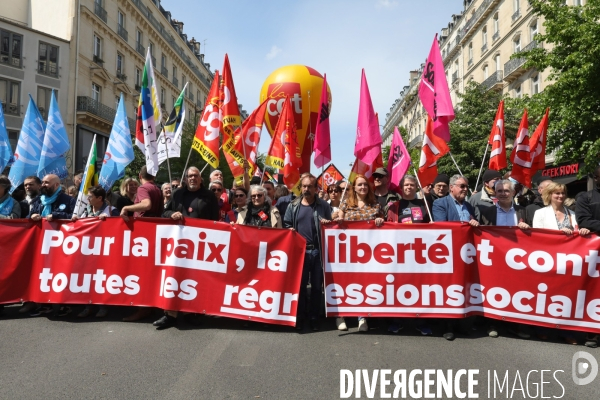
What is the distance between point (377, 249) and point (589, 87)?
36.3 ft

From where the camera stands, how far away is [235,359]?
4.22 m

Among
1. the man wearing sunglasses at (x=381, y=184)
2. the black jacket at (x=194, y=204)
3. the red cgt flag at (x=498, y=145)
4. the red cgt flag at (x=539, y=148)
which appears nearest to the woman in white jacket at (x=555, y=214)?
the man wearing sunglasses at (x=381, y=184)

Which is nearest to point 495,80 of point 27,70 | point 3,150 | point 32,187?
point 27,70

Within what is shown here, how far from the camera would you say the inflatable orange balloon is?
42.0ft

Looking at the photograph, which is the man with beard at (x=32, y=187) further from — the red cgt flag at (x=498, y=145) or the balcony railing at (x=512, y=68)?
the balcony railing at (x=512, y=68)

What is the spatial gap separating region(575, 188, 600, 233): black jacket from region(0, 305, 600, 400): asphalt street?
4.26 ft

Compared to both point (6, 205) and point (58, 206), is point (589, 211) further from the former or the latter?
point (6, 205)

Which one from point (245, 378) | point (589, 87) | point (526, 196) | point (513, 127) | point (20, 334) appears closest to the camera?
point (245, 378)

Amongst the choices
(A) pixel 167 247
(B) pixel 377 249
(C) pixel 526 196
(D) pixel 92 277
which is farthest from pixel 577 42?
(D) pixel 92 277

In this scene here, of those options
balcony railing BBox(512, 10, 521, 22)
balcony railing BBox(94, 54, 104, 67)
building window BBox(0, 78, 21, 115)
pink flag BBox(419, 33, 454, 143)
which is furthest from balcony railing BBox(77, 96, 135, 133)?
balcony railing BBox(512, 10, 521, 22)

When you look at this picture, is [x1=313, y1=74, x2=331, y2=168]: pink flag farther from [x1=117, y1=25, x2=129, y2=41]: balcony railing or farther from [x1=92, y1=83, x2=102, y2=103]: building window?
[x1=117, y1=25, x2=129, y2=41]: balcony railing

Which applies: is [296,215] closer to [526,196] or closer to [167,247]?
[167,247]

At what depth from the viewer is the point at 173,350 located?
14.6 feet

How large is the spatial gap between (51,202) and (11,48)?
2379 cm
